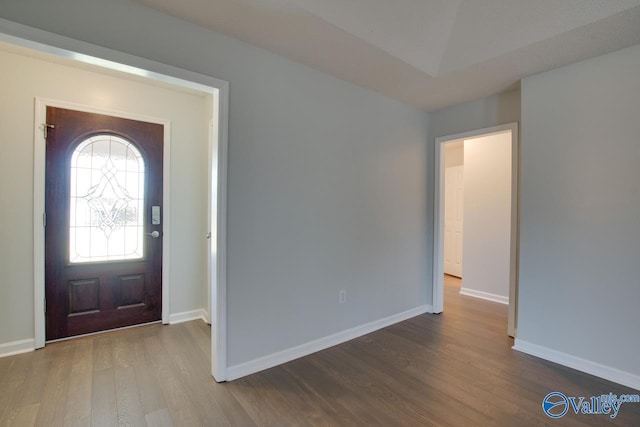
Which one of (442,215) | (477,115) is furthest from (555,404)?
(477,115)

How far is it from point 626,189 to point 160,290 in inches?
164

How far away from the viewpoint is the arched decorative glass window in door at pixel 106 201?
2.77 metres

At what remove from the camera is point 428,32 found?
7.65 feet

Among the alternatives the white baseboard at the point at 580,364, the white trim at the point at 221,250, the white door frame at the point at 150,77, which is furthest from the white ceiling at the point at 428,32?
the white baseboard at the point at 580,364

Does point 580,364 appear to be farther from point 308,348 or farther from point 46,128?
point 46,128

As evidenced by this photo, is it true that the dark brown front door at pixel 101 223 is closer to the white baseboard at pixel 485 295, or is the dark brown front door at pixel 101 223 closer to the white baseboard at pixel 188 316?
the white baseboard at pixel 188 316

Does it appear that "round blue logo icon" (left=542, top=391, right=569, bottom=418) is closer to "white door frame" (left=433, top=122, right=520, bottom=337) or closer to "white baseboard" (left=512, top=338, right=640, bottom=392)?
"white baseboard" (left=512, top=338, right=640, bottom=392)

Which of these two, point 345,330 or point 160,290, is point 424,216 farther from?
point 160,290

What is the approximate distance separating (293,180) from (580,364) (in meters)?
2.69

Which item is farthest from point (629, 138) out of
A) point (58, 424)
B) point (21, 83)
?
point (21, 83)

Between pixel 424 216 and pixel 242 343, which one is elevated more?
pixel 424 216

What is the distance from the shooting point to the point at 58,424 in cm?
168

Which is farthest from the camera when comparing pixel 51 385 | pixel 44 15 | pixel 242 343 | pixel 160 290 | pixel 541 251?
pixel 160 290

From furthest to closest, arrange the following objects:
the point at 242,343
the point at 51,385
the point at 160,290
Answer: the point at 160,290 < the point at 242,343 < the point at 51,385
